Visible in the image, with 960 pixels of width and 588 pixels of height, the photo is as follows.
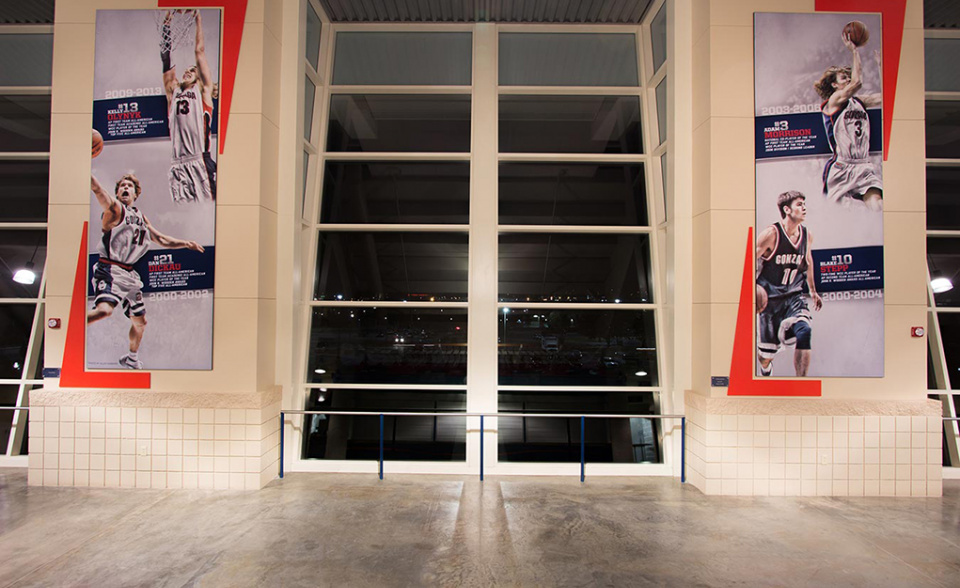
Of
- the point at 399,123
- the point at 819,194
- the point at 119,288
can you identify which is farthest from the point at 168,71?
the point at 819,194

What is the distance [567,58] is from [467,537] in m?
5.67

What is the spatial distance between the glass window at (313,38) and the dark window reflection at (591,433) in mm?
4723

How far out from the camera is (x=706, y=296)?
188 inches

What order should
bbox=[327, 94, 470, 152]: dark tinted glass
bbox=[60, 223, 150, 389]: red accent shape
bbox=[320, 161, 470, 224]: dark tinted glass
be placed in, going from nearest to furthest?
bbox=[60, 223, 150, 389]: red accent shape → bbox=[320, 161, 470, 224]: dark tinted glass → bbox=[327, 94, 470, 152]: dark tinted glass

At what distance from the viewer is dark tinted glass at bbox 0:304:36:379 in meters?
5.74

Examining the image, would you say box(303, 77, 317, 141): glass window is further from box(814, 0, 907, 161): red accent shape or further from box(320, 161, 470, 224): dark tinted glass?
box(814, 0, 907, 161): red accent shape

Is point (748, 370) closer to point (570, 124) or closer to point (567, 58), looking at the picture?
point (570, 124)

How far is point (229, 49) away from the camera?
4.76 m

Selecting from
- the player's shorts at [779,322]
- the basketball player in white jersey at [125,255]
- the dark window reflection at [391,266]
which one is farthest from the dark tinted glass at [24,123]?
the player's shorts at [779,322]

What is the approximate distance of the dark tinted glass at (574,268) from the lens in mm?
5539

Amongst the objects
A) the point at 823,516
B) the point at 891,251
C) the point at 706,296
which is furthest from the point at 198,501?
the point at 891,251

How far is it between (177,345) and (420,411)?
2.69m

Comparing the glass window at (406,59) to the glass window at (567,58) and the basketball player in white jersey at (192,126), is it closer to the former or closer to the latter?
the glass window at (567,58)

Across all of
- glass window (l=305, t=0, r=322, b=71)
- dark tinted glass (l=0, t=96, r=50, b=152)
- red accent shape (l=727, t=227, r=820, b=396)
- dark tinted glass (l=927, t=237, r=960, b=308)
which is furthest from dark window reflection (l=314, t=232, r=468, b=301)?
dark tinted glass (l=927, t=237, r=960, b=308)
